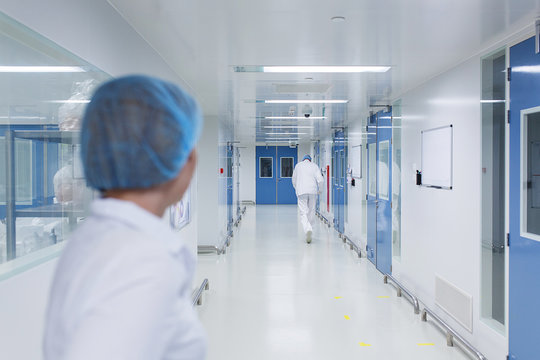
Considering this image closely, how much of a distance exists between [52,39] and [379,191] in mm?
5693

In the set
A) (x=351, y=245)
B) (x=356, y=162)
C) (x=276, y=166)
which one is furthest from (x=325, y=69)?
(x=276, y=166)

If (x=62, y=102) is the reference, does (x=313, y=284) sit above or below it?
below

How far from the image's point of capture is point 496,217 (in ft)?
12.1

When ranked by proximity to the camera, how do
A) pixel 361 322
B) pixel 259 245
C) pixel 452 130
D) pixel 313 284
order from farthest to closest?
pixel 259 245 → pixel 313 284 → pixel 361 322 → pixel 452 130

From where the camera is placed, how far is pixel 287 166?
61.6ft

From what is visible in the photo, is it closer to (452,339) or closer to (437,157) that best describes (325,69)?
(437,157)

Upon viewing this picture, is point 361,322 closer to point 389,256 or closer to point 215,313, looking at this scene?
point 215,313

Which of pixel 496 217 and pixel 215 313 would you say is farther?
pixel 215 313

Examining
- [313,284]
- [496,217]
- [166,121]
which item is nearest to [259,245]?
[313,284]

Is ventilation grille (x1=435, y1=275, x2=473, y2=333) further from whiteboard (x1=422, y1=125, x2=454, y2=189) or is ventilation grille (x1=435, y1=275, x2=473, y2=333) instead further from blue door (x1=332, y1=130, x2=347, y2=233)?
blue door (x1=332, y1=130, x2=347, y2=233)

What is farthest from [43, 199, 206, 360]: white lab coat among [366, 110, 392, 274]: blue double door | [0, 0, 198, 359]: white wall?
[366, 110, 392, 274]: blue double door

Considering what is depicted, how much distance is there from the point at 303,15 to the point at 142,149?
234cm

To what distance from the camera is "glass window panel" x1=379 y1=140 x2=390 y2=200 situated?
21.4 ft

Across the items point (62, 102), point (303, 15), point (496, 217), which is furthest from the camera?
point (496, 217)
